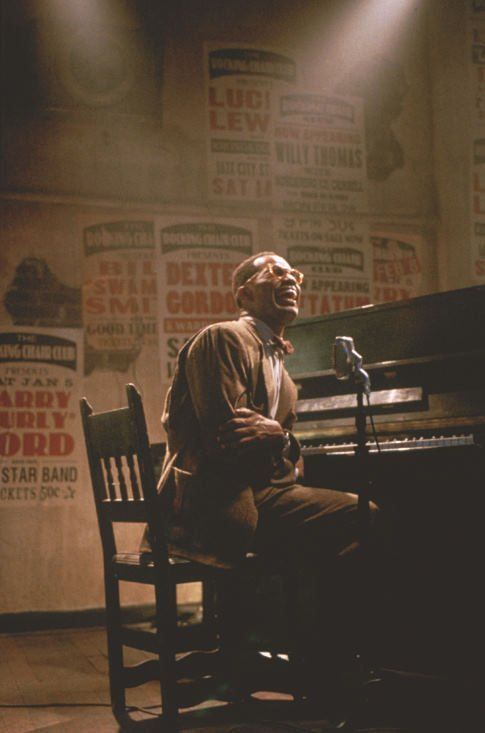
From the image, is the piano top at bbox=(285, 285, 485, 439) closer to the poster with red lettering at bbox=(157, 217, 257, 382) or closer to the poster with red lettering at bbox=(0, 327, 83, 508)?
the poster with red lettering at bbox=(157, 217, 257, 382)

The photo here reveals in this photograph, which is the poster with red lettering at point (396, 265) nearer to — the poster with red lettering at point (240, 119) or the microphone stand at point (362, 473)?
the poster with red lettering at point (240, 119)

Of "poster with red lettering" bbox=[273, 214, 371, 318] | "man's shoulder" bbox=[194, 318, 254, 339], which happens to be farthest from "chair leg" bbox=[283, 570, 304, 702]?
"poster with red lettering" bbox=[273, 214, 371, 318]

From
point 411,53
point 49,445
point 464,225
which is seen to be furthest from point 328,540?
point 411,53

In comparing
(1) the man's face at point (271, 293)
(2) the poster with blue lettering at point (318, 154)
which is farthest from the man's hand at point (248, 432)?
(2) the poster with blue lettering at point (318, 154)

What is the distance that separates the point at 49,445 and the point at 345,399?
2100mm

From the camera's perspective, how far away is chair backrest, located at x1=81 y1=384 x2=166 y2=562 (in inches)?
112

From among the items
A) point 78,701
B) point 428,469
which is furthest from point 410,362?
point 78,701

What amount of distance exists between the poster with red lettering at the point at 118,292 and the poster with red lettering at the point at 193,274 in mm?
82

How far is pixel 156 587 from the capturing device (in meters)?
2.83

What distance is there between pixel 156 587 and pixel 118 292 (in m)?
2.92

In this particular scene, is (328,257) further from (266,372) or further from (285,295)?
(266,372)

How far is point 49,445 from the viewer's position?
527 cm

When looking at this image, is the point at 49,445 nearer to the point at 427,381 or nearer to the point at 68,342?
the point at 68,342

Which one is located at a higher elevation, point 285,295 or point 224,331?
point 285,295
